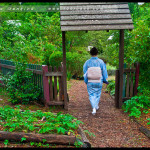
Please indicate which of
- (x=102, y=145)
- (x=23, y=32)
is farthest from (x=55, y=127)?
(x=23, y=32)

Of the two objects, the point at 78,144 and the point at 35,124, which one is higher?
the point at 35,124

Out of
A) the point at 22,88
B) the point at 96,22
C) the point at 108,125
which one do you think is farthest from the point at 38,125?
the point at 96,22

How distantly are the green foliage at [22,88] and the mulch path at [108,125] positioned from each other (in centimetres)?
121

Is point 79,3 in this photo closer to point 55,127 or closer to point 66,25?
point 66,25

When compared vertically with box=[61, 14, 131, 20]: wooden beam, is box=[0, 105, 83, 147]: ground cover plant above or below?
below

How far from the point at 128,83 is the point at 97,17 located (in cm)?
219

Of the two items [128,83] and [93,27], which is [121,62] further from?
[93,27]

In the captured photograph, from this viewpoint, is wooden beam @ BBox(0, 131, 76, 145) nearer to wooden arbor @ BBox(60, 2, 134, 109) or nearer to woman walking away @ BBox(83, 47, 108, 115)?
woman walking away @ BBox(83, 47, 108, 115)

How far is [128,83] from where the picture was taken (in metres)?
5.99

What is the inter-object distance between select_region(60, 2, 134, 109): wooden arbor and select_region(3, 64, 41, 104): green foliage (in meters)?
1.03

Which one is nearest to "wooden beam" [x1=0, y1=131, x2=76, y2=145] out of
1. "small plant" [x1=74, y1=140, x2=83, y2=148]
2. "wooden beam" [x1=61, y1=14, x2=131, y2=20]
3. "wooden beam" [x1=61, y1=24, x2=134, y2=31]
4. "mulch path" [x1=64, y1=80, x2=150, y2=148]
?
"small plant" [x1=74, y1=140, x2=83, y2=148]

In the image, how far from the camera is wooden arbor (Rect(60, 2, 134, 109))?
204 inches

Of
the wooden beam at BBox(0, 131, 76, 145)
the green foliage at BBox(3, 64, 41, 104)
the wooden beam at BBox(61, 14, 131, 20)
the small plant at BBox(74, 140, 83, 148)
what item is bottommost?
the small plant at BBox(74, 140, 83, 148)

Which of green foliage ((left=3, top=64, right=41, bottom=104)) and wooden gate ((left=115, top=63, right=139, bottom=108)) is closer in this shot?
green foliage ((left=3, top=64, right=41, bottom=104))
